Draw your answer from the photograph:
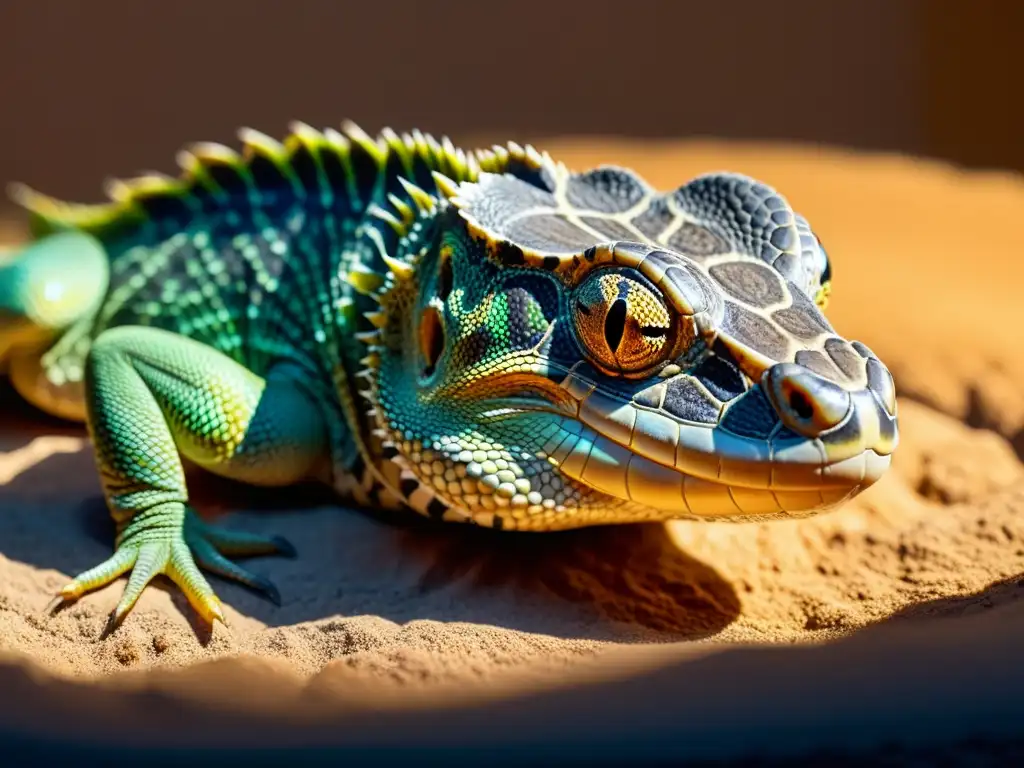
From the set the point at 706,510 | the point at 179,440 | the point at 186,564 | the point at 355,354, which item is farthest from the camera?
the point at 355,354

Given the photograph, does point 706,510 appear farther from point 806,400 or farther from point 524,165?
point 524,165

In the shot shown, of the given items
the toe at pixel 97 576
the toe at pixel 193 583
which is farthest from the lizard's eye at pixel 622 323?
the toe at pixel 97 576

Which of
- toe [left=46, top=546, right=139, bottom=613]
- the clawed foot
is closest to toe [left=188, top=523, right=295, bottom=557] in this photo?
the clawed foot

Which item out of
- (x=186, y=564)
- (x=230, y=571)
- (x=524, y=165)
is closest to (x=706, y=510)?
(x=524, y=165)

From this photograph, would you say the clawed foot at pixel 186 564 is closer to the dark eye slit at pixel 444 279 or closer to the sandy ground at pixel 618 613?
the sandy ground at pixel 618 613

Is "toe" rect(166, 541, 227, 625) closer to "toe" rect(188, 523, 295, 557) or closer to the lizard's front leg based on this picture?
the lizard's front leg

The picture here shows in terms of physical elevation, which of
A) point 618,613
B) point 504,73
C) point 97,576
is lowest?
point 97,576

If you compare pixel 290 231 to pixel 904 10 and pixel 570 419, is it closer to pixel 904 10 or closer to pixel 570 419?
pixel 570 419
